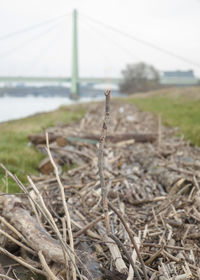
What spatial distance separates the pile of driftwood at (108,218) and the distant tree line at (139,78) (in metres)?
56.1

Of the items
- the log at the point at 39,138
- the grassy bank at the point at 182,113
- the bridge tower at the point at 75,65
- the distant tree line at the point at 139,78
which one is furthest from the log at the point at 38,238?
the distant tree line at the point at 139,78

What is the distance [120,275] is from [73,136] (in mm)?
6915

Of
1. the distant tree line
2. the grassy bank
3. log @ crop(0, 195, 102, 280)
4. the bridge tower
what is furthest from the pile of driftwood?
the distant tree line

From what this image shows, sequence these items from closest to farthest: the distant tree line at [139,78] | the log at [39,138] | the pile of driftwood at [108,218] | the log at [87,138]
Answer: the pile of driftwood at [108,218], the log at [87,138], the log at [39,138], the distant tree line at [139,78]

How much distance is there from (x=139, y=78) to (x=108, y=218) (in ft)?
214

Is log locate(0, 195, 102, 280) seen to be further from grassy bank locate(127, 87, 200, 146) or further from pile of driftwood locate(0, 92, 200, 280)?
grassy bank locate(127, 87, 200, 146)

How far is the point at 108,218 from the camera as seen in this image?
1891mm

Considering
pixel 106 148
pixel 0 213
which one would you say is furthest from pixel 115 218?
pixel 106 148

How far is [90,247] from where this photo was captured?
3.14 m

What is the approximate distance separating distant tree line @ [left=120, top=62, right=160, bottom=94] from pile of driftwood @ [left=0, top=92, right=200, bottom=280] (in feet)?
184

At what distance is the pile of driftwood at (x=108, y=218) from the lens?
2320mm

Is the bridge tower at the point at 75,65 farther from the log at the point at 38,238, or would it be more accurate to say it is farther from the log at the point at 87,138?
the log at the point at 38,238

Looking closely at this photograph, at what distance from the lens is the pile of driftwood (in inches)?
91.4

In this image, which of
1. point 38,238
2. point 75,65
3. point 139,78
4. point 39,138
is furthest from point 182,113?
point 139,78
